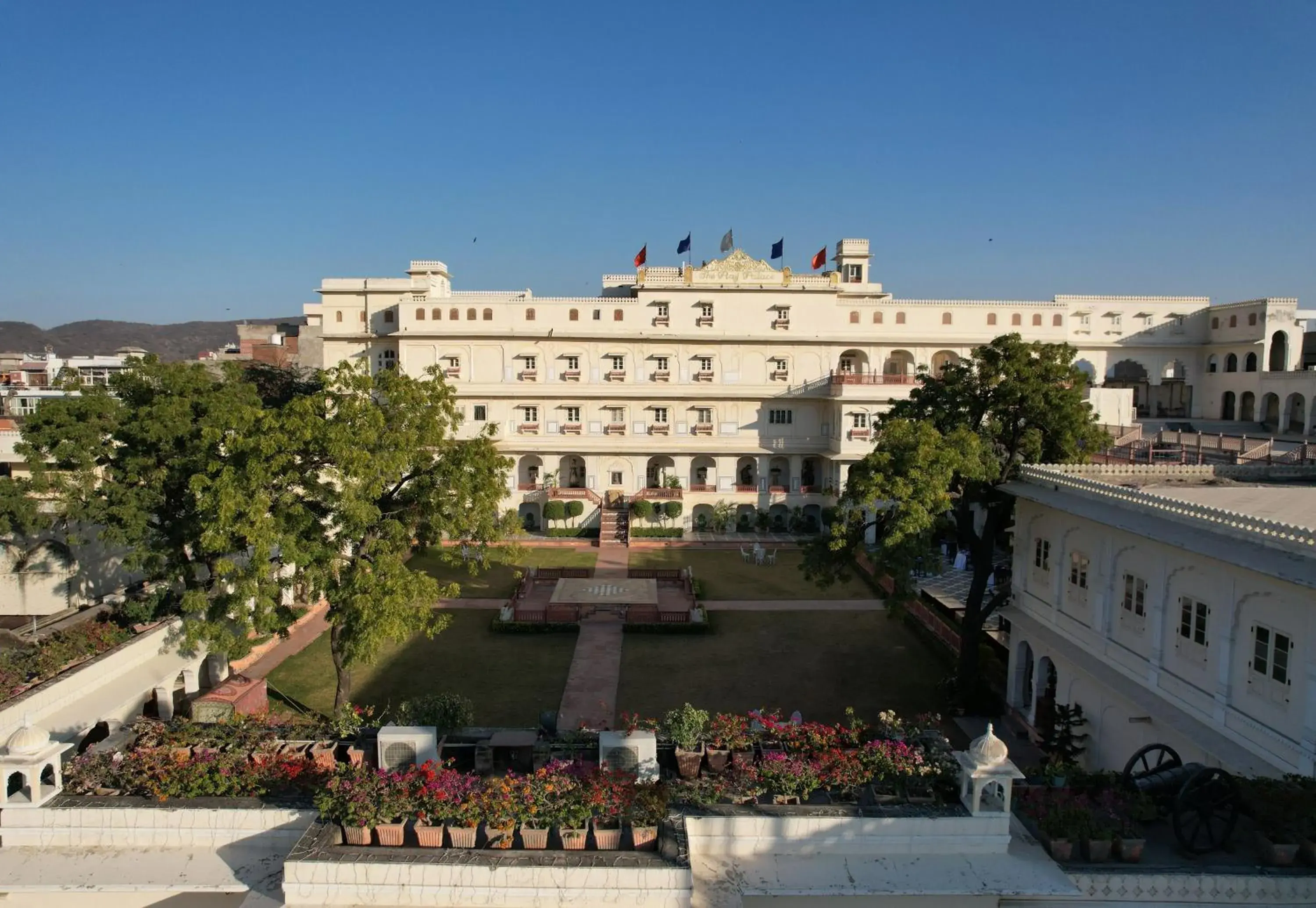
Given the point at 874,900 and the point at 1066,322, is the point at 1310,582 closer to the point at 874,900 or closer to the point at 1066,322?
the point at 874,900

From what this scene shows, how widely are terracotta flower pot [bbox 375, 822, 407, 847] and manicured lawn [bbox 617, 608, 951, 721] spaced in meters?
9.68

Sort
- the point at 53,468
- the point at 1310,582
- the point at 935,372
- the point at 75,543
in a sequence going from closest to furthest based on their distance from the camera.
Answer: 1. the point at 1310,582
2. the point at 53,468
3. the point at 75,543
4. the point at 935,372

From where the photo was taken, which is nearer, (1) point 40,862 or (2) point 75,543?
(1) point 40,862

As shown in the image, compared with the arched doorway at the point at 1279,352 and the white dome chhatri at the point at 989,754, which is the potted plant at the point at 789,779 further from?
the arched doorway at the point at 1279,352

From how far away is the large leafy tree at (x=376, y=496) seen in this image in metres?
14.8

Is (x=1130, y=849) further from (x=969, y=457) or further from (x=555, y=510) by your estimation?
(x=555, y=510)

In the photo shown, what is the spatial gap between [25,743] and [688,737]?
800 centimetres

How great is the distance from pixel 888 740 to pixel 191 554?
54.3 feet

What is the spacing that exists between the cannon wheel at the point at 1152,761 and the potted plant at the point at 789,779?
4106mm

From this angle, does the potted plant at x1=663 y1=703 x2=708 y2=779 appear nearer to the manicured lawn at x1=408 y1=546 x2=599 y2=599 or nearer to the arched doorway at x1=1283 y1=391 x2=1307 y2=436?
the manicured lawn at x1=408 y1=546 x2=599 y2=599

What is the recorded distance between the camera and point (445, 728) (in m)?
12.7

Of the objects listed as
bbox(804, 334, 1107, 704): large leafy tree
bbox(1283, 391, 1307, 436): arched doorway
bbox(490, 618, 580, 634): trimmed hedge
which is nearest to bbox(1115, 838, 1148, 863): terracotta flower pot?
bbox(804, 334, 1107, 704): large leafy tree

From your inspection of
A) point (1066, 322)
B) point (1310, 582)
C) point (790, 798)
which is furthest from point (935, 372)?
point (790, 798)

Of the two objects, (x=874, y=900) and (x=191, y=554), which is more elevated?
(x=191, y=554)
